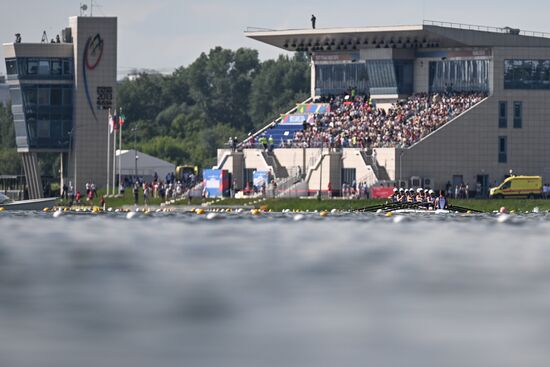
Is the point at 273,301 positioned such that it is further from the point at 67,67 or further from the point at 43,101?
the point at 67,67

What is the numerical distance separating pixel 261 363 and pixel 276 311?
5750 mm

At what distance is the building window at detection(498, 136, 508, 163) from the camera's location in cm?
11425

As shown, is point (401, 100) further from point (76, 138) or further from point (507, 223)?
point (507, 223)

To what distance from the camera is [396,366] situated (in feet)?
78.7

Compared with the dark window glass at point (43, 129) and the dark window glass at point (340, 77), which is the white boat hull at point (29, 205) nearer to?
the dark window glass at point (340, 77)

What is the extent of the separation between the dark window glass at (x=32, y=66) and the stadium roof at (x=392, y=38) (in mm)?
21692

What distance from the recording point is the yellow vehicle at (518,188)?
351ft

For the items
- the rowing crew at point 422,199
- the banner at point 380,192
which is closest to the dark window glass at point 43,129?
the banner at point 380,192

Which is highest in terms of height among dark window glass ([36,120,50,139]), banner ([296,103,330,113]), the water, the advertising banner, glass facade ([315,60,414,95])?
glass facade ([315,60,414,95])

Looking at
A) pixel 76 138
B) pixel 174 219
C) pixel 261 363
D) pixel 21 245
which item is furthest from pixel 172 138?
pixel 261 363

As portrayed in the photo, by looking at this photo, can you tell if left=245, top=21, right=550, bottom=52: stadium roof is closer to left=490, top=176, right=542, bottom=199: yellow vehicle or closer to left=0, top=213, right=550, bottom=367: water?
left=490, top=176, right=542, bottom=199: yellow vehicle

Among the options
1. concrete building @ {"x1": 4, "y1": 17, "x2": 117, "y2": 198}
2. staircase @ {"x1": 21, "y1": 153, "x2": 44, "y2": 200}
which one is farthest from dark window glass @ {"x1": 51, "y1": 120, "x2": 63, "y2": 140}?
staircase @ {"x1": 21, "y1": 153, "x2": 44, "y2": 200}

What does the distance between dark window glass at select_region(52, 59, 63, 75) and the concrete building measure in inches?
3.5

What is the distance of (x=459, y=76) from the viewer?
385ft
